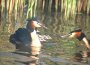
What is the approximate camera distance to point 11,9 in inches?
562

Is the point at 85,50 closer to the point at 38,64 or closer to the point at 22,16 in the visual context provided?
the point at 38,64

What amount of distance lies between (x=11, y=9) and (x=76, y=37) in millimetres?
4208

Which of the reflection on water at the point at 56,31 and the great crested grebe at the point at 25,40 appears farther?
the great crested grebe at the point at 25,40

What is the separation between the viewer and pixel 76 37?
10.7m

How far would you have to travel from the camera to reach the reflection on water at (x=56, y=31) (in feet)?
31.0

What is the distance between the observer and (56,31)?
1180cm

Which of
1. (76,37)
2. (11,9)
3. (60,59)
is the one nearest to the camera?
(60,59)

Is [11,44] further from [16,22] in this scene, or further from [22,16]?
[22,16]

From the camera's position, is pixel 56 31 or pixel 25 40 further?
pixel 56 31

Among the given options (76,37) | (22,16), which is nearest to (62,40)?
(76,37)

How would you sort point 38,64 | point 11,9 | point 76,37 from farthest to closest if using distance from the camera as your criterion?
point 11,9, point 76,37, point 38,64

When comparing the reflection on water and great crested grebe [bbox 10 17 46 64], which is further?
great crested grebe [bbox 10 17 46 64]

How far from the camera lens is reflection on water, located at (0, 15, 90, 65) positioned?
9453 millimetres

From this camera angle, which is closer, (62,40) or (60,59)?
(60,59)
